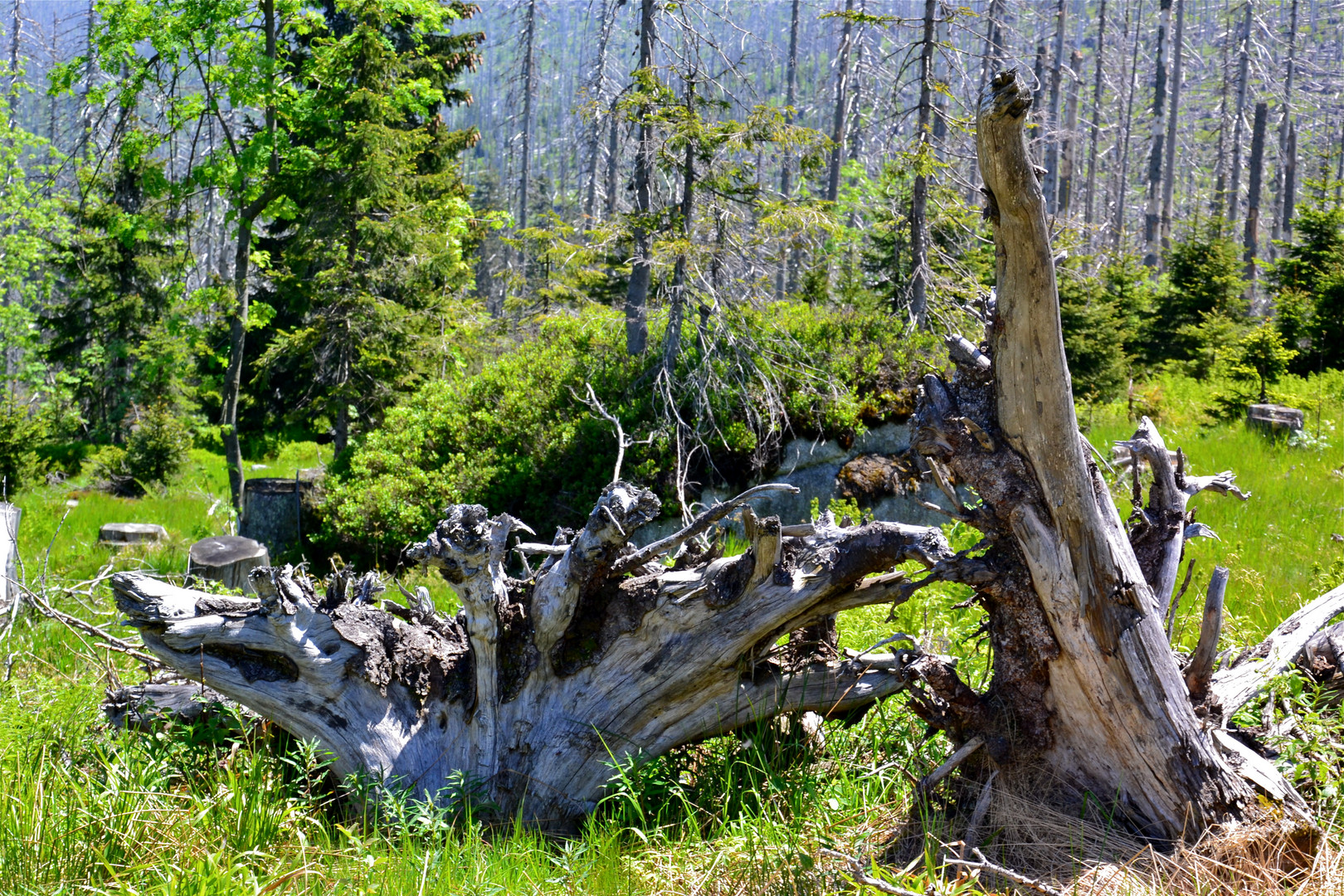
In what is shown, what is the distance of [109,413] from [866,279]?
1807 centimetres

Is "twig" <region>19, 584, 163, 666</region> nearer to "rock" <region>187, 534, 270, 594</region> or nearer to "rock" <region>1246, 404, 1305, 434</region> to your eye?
"rock" <region>187, 534, 270, 594</region>

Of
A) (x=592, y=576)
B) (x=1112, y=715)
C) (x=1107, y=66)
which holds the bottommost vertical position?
A: (x=1112, y=715)

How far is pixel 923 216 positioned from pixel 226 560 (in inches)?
331

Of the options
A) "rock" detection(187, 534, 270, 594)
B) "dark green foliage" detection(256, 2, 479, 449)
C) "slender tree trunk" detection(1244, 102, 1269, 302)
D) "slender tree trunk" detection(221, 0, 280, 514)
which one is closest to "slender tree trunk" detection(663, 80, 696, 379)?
"rock" detection(187, 534, 270, 594)

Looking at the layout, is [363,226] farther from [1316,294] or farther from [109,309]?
[1316,294]

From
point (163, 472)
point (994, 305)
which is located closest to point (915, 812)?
point (994, 305)

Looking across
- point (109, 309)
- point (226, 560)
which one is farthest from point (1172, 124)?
point (226, 560)

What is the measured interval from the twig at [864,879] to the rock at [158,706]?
2.77 meters

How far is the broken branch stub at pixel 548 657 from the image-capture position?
3477 mm

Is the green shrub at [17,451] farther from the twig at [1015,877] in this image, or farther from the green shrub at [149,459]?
the twig at [1015,877]

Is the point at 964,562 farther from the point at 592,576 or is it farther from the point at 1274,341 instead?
the point at 1274,341

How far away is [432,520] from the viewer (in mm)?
9523

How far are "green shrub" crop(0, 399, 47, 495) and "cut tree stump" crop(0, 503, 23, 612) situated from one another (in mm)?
10383

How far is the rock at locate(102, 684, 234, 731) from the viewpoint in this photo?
3.96 m
